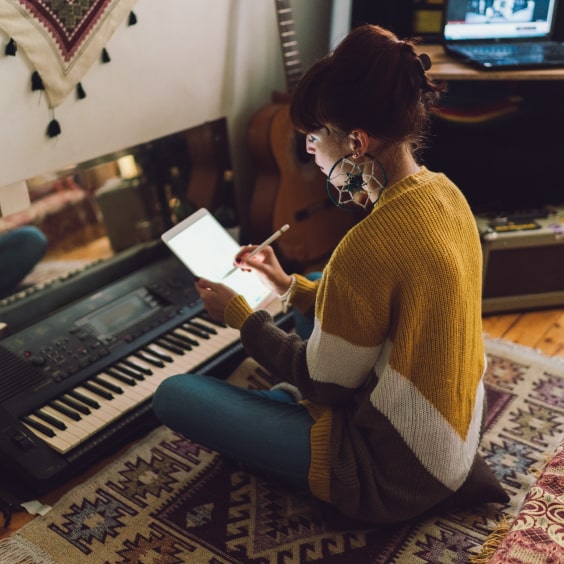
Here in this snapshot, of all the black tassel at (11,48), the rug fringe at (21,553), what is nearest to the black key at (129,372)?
the rug fringe at (21,553)

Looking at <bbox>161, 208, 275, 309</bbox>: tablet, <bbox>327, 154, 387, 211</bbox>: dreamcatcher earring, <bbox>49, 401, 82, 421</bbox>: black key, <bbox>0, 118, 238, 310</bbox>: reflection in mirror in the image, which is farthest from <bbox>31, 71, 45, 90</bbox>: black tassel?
<bbox>327, 154, 387, 211</bbox>: dreamcatcher earring

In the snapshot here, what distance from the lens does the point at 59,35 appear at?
5.15 feet

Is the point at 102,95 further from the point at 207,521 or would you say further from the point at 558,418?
the point at 558,418

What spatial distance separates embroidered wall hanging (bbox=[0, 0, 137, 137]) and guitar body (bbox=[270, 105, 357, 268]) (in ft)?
2.22

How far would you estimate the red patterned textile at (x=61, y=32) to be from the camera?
4.86 feet

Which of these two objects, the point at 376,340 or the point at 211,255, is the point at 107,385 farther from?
the point at 376,340

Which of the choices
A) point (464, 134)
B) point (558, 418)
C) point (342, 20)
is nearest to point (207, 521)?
point (558, 418)

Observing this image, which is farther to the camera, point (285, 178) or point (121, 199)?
point (285, 178)

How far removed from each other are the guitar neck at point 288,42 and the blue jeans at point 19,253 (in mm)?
1132

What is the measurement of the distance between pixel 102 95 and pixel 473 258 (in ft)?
3.94

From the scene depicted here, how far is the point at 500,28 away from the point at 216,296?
1.50m

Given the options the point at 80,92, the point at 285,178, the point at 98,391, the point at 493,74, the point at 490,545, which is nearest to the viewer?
the point at 490,545

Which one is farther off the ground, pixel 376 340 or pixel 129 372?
pixel 376 340

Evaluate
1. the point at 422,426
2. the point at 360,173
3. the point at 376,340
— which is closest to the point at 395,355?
the point at 376,340
